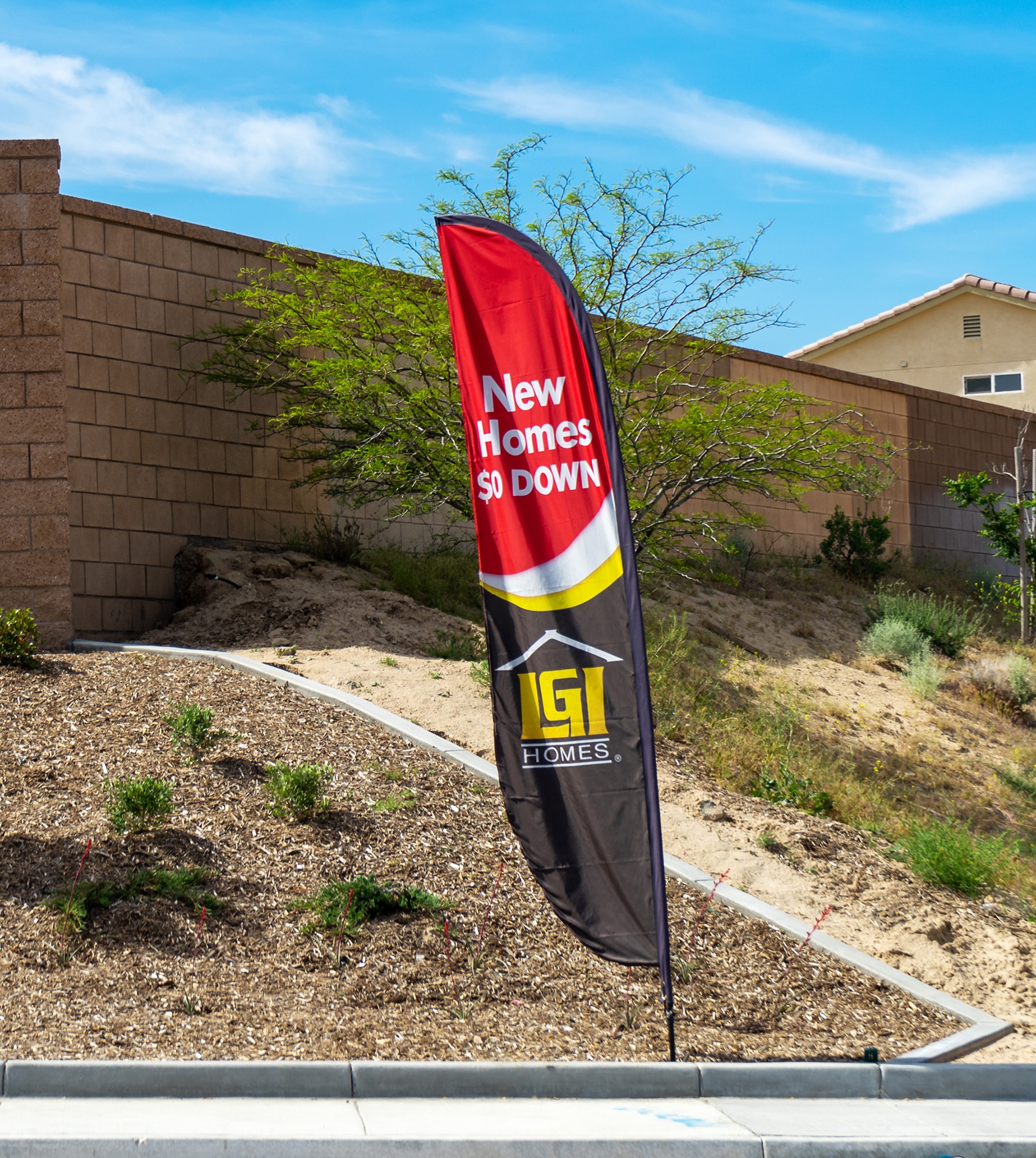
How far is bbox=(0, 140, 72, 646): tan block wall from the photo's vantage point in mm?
11102

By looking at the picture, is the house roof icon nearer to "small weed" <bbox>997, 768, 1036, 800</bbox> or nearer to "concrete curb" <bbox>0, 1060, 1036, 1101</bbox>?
"concrete curb" <bbox>0, 1060, 1036, 1101</bbox>

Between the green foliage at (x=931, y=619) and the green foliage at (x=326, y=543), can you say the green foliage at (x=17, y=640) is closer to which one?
the green foliage at (x=326, y=543)

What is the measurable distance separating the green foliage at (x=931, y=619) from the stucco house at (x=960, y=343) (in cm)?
1201

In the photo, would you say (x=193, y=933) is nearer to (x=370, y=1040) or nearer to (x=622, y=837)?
(x=370, y=1040)

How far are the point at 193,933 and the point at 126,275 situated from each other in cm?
849

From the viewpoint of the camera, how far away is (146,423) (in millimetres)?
12852

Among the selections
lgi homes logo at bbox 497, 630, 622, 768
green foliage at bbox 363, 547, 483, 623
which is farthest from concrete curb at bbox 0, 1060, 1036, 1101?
green foliage at bbox 363, 547, 483, 623

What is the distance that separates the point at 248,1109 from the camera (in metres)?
4.97

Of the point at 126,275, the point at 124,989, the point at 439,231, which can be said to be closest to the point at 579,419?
the point at 439,231

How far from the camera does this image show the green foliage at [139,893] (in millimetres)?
6438

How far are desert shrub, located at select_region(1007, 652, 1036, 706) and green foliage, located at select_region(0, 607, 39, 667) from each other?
12.8 metres

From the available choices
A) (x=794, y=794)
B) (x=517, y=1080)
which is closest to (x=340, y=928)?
(x=517, y=1080)

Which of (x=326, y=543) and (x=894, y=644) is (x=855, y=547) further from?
(x=326, y=543)

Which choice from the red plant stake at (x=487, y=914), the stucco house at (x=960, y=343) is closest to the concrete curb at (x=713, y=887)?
the red plant stake at (x=487, y=914)
